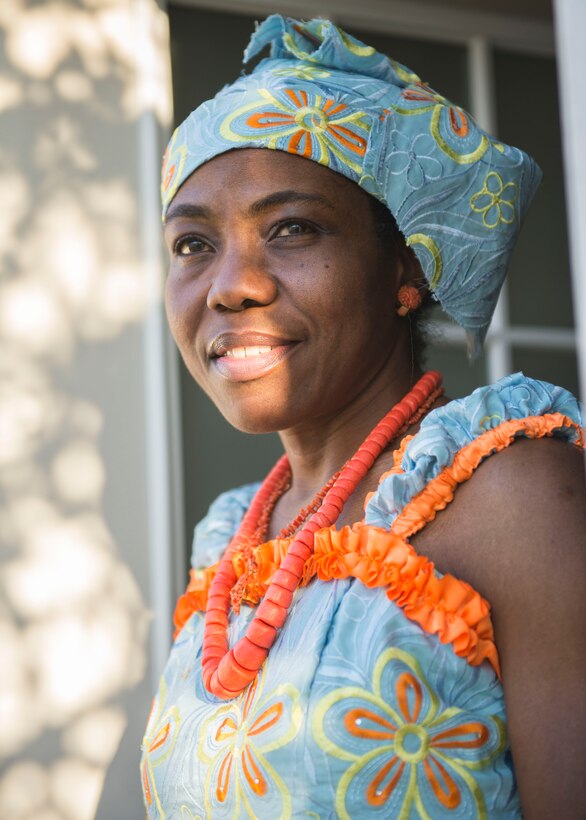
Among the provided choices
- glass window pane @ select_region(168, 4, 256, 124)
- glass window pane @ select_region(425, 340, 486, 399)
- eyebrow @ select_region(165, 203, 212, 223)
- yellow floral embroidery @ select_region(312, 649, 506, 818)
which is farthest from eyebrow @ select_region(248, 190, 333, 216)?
glass window pane @ select_region(425, 340, 486, 399)

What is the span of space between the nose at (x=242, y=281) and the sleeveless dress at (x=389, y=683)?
0.45 m

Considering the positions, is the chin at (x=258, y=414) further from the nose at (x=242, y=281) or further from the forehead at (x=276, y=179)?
the forehead at (x=276, y=179)

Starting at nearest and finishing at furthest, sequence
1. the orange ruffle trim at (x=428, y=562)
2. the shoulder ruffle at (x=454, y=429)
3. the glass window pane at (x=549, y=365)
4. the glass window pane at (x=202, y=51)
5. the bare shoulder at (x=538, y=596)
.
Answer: the bare shoulder at (x=538, y=596) → the orange ruffle trim at (x=428, y=562) → the shoulder ruffle at (x=454, y=429) → the glass window pane at (x=202, y=51) → the glass window pane at (x=549, y=365)

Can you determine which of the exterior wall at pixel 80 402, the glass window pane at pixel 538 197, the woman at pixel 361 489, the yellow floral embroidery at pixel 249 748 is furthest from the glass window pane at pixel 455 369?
the yellow floral embroidery at pixel 249 748

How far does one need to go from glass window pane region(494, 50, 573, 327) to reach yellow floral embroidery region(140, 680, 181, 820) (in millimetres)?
2742

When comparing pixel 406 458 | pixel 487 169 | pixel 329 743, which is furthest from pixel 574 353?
pixel 329 743

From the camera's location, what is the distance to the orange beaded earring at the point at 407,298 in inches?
95.0

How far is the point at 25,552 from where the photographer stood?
3.47 metres

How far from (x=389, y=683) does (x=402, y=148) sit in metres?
1.11

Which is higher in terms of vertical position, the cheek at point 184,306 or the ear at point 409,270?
the ear at point 409,270

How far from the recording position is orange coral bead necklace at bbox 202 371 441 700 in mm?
2104

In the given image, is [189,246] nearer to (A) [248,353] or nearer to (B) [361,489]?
(A) [248,353]

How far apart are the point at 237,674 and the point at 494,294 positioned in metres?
1.02

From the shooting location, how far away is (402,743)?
1863 mm
